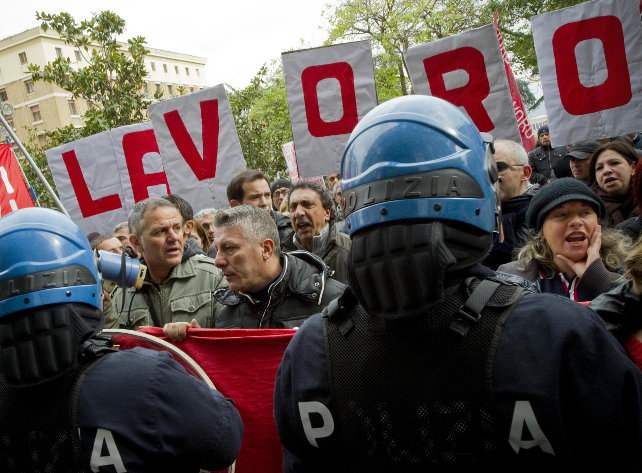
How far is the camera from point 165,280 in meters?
3.65

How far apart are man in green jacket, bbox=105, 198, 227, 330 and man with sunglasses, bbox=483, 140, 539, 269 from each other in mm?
1839

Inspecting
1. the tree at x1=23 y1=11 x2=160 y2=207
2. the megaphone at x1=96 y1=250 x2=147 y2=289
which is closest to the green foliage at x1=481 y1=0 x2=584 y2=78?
the tree at x1=23 y1=11 x2=160 y2=207

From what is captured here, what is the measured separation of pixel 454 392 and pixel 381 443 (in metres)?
0.22

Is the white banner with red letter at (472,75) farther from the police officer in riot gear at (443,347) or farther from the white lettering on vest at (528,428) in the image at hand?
the white lettering on vest at (528,428)

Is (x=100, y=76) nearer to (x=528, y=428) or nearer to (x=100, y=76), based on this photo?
(x=100, y=76)

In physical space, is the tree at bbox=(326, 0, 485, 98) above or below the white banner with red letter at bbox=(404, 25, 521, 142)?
above

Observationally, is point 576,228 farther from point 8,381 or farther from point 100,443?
point 8,381

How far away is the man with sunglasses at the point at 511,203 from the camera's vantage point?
3760mm

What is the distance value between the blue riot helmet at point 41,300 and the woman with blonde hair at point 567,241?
2172 mm

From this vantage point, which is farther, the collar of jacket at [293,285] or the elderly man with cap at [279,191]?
the elderly man with cap at [279,191]

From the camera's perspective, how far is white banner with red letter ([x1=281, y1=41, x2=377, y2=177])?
502 cm

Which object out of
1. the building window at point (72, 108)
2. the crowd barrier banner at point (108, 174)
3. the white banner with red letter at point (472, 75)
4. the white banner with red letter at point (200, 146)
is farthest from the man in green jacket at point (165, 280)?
the building window at point (72, 108)

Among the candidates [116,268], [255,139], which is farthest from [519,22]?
[116,268]

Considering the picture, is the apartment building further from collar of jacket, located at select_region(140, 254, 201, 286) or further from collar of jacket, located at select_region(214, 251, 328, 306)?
collar of jacket, located at select_region(214, 251, 328, 306)
